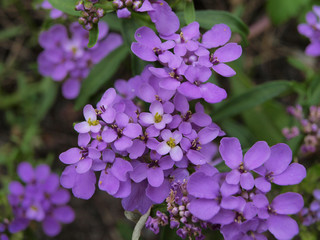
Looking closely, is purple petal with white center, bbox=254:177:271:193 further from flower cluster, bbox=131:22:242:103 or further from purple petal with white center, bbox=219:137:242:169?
flower cluster, bbox=131:22:242:103

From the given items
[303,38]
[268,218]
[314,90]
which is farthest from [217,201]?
[303,38]

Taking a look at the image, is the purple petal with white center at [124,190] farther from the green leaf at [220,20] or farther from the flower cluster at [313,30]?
the flower cluster at [313,30]

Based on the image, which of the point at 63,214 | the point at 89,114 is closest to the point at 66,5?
the point at 89,114

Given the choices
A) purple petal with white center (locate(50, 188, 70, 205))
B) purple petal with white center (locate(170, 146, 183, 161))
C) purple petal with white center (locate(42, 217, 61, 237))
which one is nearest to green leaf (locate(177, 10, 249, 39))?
purple petal with white center (locate(170, 146, 183, 161))

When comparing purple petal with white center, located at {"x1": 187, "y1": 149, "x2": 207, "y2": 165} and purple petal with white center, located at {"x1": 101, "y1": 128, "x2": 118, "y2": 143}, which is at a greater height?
purple petal with white center, located at {"x1": 101, "y1": 128, "x2": 118, "y2": 143}

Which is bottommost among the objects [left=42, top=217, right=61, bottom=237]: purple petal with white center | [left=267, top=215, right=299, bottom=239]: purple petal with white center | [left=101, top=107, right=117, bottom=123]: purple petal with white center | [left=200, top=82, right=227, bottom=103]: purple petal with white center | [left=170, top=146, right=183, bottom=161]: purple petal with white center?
[left=42, top=217, right=61, bottom=237]: purple petal with white center

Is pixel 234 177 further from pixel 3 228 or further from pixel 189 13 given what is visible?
pixel 3 228
